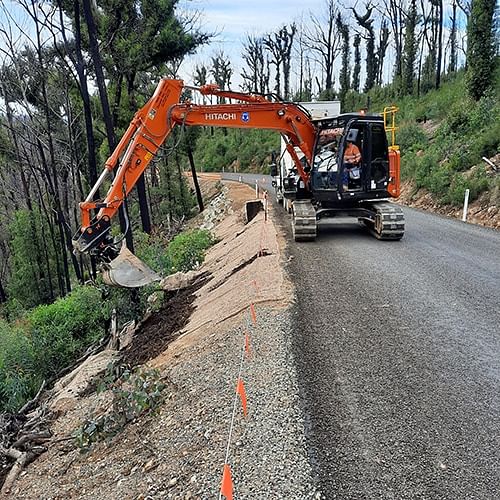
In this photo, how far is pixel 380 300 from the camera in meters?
6.41

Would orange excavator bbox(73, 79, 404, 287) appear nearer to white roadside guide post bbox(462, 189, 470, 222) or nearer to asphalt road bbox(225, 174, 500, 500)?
asphalt road bbox(225, 174, 500, 500)

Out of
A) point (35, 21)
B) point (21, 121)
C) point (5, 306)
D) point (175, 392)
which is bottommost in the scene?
point (5, 306)

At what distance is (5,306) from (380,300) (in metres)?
24.3

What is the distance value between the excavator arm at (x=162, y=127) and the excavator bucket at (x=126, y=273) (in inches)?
11.5

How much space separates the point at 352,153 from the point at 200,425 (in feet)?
23.8

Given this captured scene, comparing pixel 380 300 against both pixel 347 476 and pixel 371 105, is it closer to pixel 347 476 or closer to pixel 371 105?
pixel 347 476

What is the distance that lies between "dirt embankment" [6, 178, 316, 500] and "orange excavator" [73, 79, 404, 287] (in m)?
2.73

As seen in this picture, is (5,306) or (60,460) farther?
(5,306)

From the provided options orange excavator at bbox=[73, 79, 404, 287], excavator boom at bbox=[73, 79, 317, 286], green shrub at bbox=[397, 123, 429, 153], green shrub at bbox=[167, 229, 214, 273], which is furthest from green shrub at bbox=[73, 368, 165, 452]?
green shrub at bbox=[397, 123, 429, 153]

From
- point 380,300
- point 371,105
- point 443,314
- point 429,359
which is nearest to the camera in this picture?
point 429,359

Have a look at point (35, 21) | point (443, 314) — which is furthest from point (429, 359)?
point (35, 21)

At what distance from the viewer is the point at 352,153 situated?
977cm

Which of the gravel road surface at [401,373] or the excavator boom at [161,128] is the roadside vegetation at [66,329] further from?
the gravel road surface at [401,373]

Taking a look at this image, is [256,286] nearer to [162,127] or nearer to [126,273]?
[126,273]
